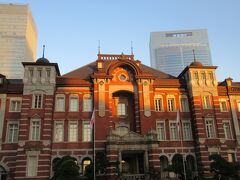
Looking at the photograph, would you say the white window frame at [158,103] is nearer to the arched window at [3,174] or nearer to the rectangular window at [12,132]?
the rectangular window at [12,132]

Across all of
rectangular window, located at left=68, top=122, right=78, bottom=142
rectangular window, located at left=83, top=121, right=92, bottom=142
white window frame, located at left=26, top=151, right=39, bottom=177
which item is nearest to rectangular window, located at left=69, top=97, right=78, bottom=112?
rectangular window, located at left=68, top=122, right=78, bottom=142

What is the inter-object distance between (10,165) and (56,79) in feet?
36.6

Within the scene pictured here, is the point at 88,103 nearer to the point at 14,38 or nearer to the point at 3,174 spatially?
the point at 3,174

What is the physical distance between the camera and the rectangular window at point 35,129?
1236 inches

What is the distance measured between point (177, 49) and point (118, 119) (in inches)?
5094

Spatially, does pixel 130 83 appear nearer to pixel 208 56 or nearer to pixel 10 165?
pixel 10 165

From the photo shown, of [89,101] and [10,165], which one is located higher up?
[89,101]

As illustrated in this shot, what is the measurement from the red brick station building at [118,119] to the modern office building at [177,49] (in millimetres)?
113338

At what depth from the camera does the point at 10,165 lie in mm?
30938

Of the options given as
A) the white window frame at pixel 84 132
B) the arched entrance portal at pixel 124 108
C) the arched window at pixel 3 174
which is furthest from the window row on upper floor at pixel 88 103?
the arched window at pixel 3 174

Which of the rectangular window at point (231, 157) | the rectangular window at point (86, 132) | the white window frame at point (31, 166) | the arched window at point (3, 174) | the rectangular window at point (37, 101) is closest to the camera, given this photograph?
the white window frame at point (31, 166)

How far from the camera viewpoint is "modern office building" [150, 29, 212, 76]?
499 feet

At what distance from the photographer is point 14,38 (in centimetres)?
12294

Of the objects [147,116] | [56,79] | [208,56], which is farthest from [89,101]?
[208,56]
